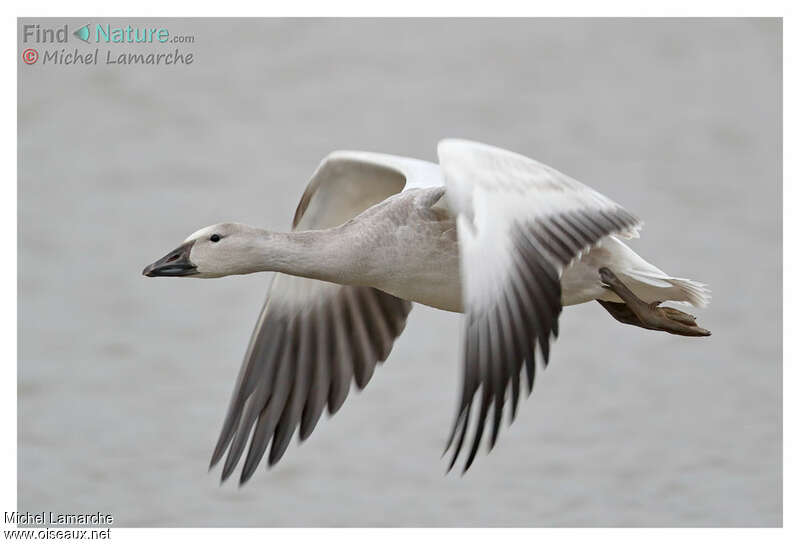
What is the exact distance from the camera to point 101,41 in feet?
44.1

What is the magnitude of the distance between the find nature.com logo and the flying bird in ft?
16.8

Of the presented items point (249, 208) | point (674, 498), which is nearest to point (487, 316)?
point (674, 498)

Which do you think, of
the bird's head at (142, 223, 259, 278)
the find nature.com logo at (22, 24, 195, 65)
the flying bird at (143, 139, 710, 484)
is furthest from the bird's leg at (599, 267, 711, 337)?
the find nature.com logo at (22, 24, 195, 65)

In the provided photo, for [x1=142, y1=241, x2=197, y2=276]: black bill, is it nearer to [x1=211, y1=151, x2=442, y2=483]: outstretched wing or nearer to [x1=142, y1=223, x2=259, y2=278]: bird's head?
[x1=142, y1=223, x2=259, y2=278]: bird's head

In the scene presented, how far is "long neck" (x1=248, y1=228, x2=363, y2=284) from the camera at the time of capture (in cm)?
682

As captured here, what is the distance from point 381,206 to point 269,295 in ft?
4.27

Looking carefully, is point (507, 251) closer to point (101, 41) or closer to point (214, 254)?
point (214, 254)

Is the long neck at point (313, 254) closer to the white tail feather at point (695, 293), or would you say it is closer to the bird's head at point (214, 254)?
the bird's head at point (214, 254)

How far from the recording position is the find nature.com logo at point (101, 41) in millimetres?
13180

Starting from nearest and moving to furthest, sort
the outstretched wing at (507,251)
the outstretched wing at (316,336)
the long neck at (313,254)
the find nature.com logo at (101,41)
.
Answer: the outstretched wing at (507,251), the long neck at (313,254), the outstretched wing at (316,336), the find nature.com logo at (101,41)

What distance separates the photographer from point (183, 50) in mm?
14078

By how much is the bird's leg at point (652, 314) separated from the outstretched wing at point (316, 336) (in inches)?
44.0

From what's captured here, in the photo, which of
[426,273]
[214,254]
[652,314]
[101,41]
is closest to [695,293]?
[652,314]

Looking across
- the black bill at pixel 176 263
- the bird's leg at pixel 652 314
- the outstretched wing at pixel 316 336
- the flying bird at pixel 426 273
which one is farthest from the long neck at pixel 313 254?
the bird's leg at pixel 652 314
